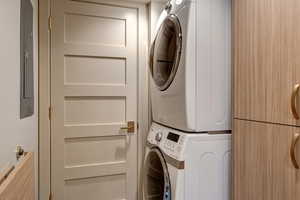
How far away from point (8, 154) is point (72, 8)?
158 cm

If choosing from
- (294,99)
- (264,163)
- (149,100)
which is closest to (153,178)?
(149,100)

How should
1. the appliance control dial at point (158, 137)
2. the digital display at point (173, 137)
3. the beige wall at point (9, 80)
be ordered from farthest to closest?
the appliance control dial at point (158, 137)
the digital display at point (173, 137)
the beige wall at point (9, 80)

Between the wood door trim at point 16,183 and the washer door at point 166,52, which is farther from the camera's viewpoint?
the washer door at point 166,52

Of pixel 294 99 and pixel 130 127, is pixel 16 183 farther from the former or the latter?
pixel 130 127

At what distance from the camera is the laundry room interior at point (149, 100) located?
1.10 meters

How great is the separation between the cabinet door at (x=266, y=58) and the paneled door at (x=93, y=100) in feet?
3.75

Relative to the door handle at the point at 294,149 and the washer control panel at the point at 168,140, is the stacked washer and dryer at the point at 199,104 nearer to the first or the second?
the washer control panel at the point at 168,140

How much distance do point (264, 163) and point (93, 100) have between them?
151cm

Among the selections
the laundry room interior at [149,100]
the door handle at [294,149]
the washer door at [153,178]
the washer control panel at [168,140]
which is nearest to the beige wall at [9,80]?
the laundry room interior at [149,100]

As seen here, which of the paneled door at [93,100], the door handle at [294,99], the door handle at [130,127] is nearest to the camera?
the door handle at [294,99]

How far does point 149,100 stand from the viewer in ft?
7.80

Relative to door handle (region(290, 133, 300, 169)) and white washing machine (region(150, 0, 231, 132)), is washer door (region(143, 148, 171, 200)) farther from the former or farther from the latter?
door handle (region(290, 133, 300, 169))

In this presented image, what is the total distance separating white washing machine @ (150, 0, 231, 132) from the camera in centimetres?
150

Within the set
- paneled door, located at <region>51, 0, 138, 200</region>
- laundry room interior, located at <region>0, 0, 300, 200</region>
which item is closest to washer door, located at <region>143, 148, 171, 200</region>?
laundry room interior, located at <region>0, 0, 300, 200</region>
